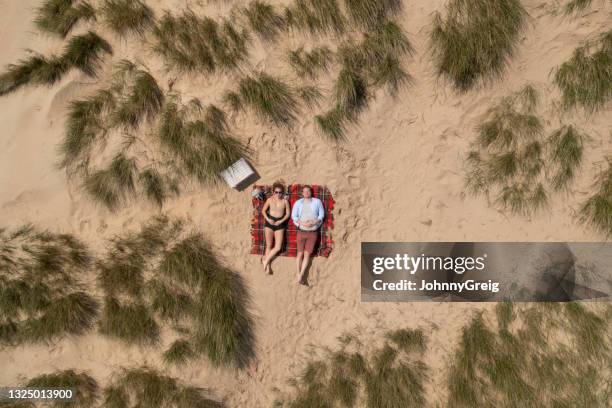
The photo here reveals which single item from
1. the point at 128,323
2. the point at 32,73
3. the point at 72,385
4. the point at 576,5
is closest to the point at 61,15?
the point at 32,73

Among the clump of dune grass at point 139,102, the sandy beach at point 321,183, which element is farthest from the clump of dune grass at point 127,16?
the clump of dune grass at point 139,102

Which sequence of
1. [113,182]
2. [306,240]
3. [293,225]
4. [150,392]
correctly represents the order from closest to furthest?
[150,392]
[113,182]
[306,240]
[293,225]

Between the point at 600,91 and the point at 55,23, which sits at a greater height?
the point at 55,23

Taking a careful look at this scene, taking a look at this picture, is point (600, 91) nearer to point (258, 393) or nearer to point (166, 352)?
point (258, 393)

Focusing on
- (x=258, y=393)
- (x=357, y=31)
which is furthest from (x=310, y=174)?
(x=258, y=393)

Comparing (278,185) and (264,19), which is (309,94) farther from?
(278,185)

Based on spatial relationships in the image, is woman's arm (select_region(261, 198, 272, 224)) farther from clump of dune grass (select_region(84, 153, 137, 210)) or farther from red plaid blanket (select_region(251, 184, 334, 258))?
clump of dune grass (select_region(84, 153, 137, 210))
